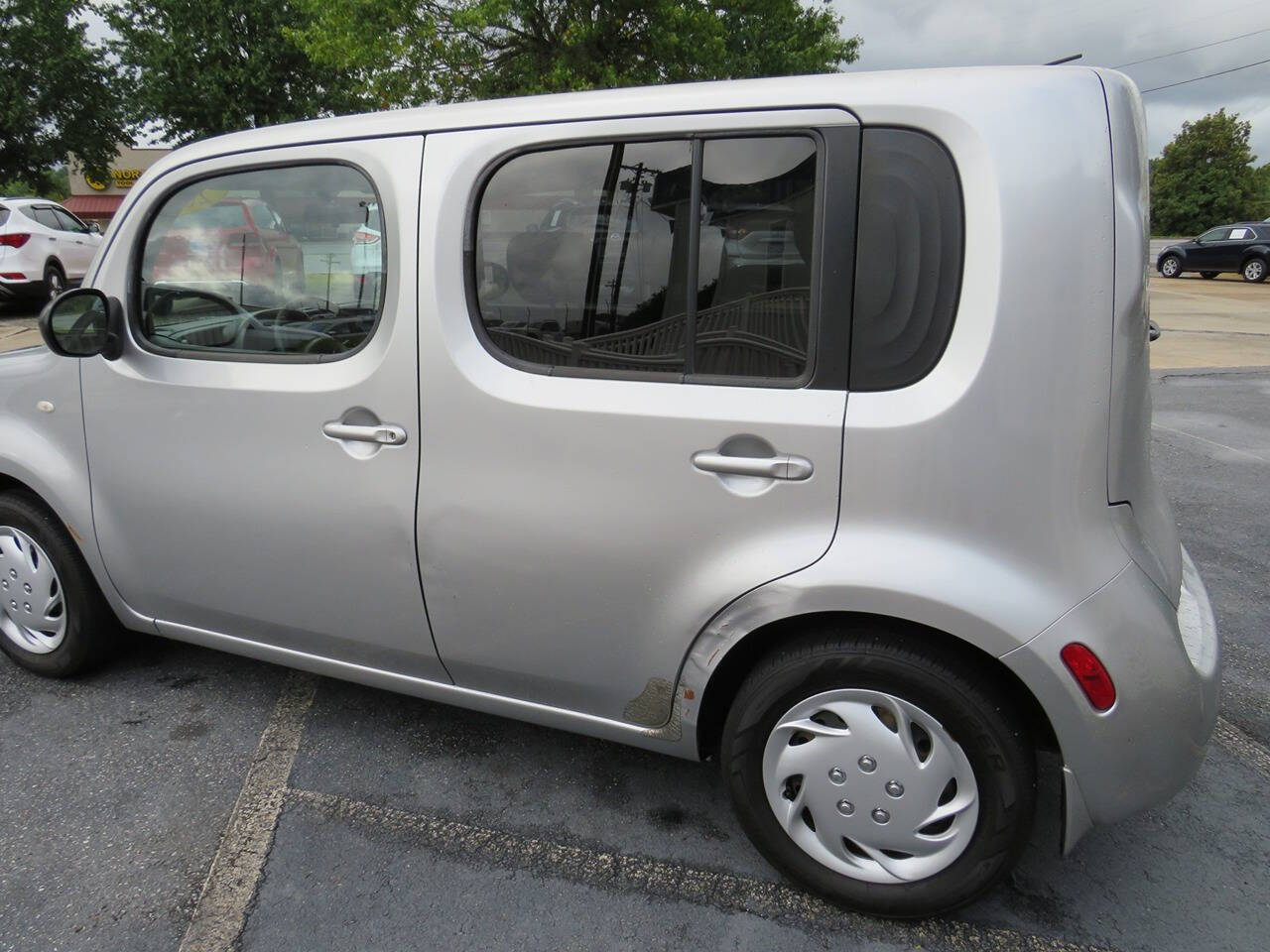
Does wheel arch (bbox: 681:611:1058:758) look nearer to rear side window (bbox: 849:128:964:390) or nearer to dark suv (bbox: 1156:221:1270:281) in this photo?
rear side window (bbox: 849:128:964:390)

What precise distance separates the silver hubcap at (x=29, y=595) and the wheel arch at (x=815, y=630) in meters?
2.29

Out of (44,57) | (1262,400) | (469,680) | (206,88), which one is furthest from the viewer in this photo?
(44,57)

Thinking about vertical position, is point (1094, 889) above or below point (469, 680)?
below

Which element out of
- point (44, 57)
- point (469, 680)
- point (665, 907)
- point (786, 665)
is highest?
point (44, 57)

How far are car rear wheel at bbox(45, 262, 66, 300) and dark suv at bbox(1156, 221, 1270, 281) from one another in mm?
26258

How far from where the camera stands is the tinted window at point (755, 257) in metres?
1.92

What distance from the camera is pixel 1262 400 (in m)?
8.17

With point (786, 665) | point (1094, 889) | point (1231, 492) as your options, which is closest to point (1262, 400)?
point (1231, 492)

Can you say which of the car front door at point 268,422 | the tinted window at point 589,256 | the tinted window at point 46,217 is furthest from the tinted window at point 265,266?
the tinted window at point 46,217

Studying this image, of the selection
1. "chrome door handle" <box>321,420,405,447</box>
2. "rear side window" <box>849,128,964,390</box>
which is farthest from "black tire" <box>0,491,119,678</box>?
"rear side window" <box>849,128,964,390</box>

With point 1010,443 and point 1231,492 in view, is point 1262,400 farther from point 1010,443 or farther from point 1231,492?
point 1010,443

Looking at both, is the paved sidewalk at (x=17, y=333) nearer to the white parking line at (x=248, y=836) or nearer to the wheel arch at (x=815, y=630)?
the white parking line at (x=248, y=836)

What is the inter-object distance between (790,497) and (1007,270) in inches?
24.2

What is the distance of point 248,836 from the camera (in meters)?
2.37
